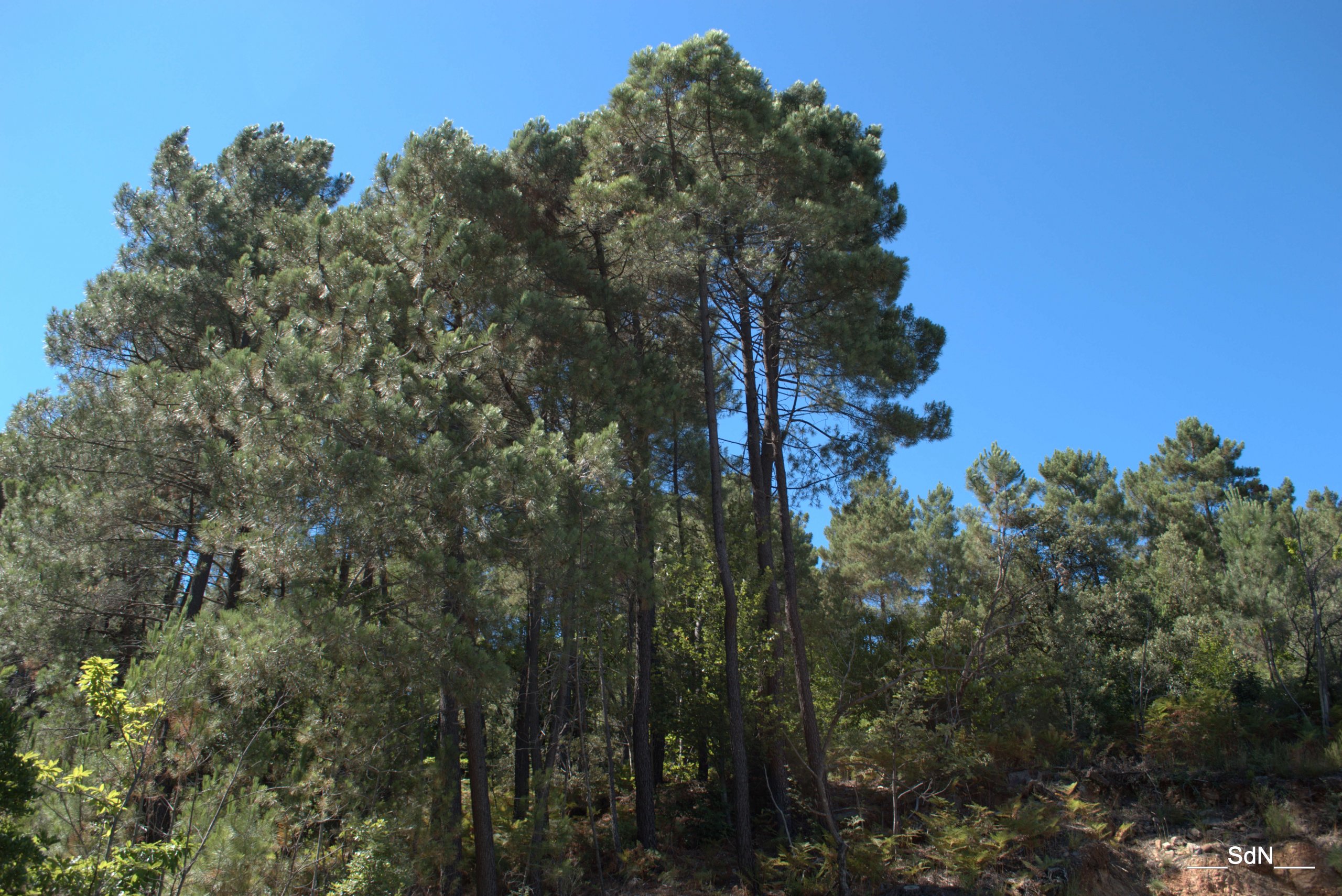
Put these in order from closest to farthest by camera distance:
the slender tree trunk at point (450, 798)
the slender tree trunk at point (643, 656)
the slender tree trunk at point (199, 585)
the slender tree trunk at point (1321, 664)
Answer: the slender tree trunk at point (450, 798)
the slender tree trunk at point (199, 585)
the slender tree trunk at point (643, 656)
the slender tree trunk at point (1321, 664)

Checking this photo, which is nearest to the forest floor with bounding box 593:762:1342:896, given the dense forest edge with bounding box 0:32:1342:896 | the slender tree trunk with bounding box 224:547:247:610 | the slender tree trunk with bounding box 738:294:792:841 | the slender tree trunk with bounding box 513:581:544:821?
the dense forest edge with bounding box 0:32:1342:896

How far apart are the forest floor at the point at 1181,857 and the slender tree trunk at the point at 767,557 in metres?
1.35

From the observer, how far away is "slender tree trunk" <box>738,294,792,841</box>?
10.8m

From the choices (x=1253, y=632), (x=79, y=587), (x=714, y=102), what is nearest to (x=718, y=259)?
(x=714, y=102)

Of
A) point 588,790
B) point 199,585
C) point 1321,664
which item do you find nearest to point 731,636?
point 588,790

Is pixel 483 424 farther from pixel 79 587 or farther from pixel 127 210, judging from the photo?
pixel 127 210

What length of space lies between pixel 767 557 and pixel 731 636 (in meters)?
2.07

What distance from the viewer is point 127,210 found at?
1352 cm

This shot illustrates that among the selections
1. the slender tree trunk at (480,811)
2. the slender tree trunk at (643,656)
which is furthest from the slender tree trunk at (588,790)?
the slender tree trunk at (480,811)

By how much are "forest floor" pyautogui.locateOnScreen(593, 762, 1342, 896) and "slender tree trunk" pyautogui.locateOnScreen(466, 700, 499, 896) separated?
2.05 m

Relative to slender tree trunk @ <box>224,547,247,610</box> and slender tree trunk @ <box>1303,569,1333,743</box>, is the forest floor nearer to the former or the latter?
slender tree trunk @ <box>1303,569,1333,743</box>

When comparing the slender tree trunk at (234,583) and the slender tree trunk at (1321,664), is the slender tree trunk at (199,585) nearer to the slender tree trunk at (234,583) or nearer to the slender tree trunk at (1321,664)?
the slender tree trunk at (234,583)

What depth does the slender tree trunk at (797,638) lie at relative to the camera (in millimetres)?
8703

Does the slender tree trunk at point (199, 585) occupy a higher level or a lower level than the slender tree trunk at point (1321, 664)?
higher
